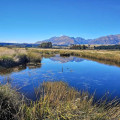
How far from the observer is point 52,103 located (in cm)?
478

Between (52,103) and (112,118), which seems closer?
(112,118)

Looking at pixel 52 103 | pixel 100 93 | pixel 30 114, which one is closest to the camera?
pixel 30 114

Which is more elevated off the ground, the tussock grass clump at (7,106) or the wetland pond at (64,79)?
the tussock grass clump at (7,106)

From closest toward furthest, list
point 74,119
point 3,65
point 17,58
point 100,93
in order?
1. point 74,119
2. point 100,93
3. point 3,65
4. point 17,58

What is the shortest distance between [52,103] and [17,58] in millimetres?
16674

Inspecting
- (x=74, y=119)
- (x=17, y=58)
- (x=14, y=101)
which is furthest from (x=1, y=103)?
(x=17, y=58)

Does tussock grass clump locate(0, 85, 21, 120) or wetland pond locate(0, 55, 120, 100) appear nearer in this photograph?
tussock grass clump locate(0, 85, 21, 120)

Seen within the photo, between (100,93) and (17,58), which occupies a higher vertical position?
(17,58)

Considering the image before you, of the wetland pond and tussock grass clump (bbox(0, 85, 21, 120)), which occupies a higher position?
tussock grass clump (bbox(0, 85, 21, 120))

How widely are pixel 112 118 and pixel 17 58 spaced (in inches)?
723

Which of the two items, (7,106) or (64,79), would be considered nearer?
(7,106)

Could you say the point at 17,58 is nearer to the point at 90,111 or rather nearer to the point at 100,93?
the point at 100,93

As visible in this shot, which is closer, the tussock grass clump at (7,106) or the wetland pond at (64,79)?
the tussock grass clump at (7,106)

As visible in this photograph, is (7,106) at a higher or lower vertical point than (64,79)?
higher
